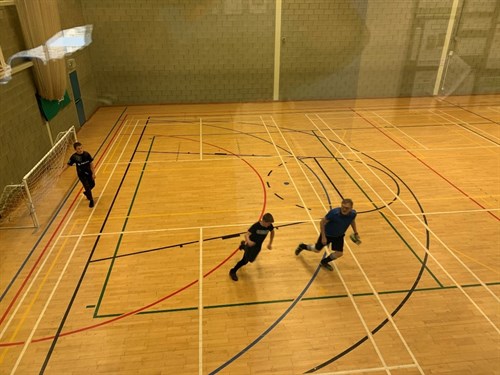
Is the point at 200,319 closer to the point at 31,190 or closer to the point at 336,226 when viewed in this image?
the point at 336,226

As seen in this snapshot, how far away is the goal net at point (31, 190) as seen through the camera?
7.14 m

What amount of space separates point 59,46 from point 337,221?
30.3ft

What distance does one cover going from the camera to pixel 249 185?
28.0 feet

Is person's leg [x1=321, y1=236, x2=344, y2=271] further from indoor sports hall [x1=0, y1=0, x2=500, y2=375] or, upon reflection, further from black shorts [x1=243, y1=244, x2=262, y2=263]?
black shorts [x1=243, y1=244, x2=262, y2=263]

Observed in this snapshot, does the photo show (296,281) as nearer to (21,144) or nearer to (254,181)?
(254,181)

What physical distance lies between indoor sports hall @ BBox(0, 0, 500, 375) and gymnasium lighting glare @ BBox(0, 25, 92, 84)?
0.08 m

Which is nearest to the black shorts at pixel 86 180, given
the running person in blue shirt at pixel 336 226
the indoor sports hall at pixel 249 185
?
the indoor sports hall at pixel 249 185

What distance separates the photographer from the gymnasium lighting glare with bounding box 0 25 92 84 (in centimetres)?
842

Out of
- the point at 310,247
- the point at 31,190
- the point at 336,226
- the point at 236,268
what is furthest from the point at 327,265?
the point at 31,190

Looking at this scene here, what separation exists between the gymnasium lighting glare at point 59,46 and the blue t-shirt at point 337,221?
7138mm

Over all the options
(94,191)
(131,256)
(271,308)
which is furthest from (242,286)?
(94,191)

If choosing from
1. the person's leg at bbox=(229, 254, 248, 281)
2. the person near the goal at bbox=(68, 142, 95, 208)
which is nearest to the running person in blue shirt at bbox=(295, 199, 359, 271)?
the person's leg at bbox=(229, 254, 248, 281)

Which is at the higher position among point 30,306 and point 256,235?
point 256,235

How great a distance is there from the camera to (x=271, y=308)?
524cm
